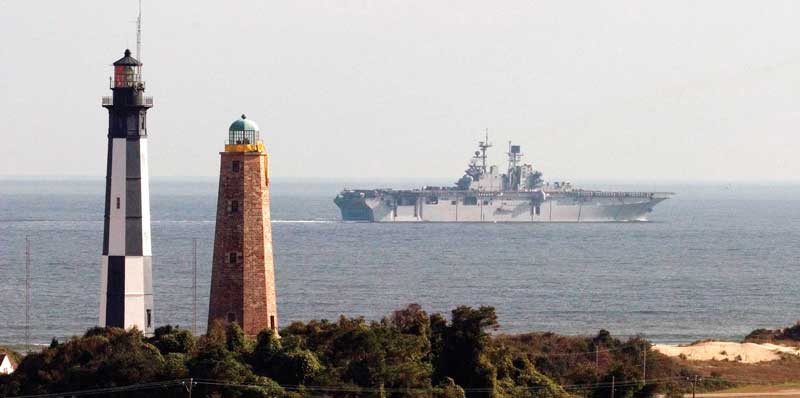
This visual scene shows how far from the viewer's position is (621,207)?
164 metres

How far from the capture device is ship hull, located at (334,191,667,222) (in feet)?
524

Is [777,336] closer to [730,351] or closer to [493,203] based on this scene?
[730,351]

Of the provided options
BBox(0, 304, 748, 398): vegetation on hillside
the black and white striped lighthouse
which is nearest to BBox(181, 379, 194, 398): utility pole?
BBox(0, 304, 748, 398): vegetation on hillside

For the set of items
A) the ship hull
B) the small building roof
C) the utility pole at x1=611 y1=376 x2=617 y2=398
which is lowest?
the utility pole at x1=611 y1=376 x2=617 y2=398

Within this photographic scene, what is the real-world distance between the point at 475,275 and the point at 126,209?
57.7m

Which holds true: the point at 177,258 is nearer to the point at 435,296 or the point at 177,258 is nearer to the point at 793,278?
the point at 435,296

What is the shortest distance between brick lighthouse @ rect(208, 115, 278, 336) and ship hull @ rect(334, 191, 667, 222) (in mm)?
130789

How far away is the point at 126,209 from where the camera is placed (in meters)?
28.3

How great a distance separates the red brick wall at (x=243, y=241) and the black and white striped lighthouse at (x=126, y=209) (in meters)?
1.89

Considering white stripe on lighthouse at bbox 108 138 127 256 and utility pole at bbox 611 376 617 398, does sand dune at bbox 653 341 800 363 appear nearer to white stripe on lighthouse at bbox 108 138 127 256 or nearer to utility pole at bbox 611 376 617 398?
utility pole at bbox 611 376 617 398

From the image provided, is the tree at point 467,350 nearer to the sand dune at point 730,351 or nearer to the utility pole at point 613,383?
the utility pole at point 613,383

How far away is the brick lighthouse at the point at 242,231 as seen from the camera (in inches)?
1065

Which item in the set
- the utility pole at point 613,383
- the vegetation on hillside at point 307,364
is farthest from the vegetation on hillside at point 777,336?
the vegetation on hillside at point 307,364

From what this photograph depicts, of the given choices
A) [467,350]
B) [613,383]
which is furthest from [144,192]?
[613,383]
